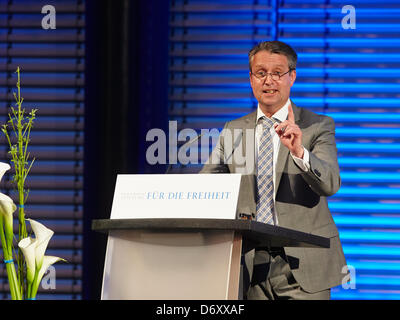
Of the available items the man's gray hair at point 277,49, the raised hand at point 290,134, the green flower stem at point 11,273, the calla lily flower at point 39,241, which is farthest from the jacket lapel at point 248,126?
the green flower stem at point 11,273

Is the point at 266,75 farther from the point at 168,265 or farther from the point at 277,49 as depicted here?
the point at 168,265

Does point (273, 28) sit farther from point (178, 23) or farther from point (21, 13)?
point (21, 13)

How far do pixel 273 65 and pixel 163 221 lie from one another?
1474 millimetres

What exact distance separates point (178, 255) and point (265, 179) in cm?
98

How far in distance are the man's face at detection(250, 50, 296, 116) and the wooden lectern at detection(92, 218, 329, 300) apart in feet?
3.71

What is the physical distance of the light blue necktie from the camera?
3.47m

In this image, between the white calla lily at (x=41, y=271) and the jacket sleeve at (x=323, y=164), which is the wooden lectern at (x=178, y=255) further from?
the jacket sleeve at (x=323, y=164)

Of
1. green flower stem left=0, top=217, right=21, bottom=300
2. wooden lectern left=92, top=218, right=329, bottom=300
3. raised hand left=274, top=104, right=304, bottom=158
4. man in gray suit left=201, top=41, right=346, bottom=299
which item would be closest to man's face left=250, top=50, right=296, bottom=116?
man in gray suit left=201, top=41, right=346, bottom=299

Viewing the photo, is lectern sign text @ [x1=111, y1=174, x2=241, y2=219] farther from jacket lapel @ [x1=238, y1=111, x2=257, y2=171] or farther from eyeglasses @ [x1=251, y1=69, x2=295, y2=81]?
eyeglasses @ [x1=251, y1=69, x2=295, y2=81]

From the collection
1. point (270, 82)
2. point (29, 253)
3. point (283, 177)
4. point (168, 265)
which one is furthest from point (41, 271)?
point (270, 82)

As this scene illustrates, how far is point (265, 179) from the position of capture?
353cm

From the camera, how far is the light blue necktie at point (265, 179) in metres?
3.47

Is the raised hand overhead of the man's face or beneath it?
beneath

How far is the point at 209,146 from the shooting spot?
5188 millimetres
